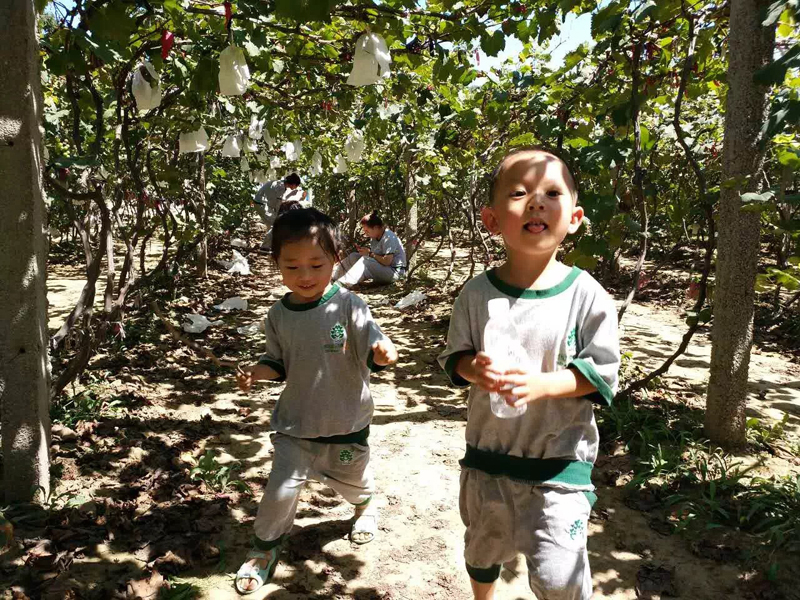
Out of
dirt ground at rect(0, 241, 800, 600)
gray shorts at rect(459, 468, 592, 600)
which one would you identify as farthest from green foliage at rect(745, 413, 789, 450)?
gray shorts at rect(459, 468, 592, 600)

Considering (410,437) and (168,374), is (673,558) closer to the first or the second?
(410,437)

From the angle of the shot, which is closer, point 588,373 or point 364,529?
point 588,373

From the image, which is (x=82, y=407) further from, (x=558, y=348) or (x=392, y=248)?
(x=392, y=248)

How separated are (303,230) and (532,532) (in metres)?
1.17

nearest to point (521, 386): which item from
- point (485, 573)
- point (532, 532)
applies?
point (532, 532)

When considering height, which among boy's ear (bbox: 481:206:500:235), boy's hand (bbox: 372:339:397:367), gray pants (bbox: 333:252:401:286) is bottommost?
gray pants (bbox: 333:252:401:286)

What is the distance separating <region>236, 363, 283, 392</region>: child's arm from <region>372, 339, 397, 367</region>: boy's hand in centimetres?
39

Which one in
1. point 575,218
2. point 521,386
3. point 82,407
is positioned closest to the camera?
point 521,386

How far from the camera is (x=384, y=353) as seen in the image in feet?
6.10

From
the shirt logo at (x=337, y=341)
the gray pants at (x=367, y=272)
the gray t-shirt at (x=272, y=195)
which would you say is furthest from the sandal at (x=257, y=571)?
the gray t-shirt at (x=272, y=195)

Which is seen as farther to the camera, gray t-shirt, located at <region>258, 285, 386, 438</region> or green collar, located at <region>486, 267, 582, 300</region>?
gray t-shirt, located at <region>258, 285, 386, 438</region>

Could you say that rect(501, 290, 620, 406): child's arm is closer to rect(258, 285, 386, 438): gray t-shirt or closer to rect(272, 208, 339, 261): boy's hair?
rect(258, 285, 386, 438): gray t-shirt

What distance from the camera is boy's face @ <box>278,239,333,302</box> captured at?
1.89 m

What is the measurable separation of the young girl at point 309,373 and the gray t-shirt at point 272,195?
7.35m
